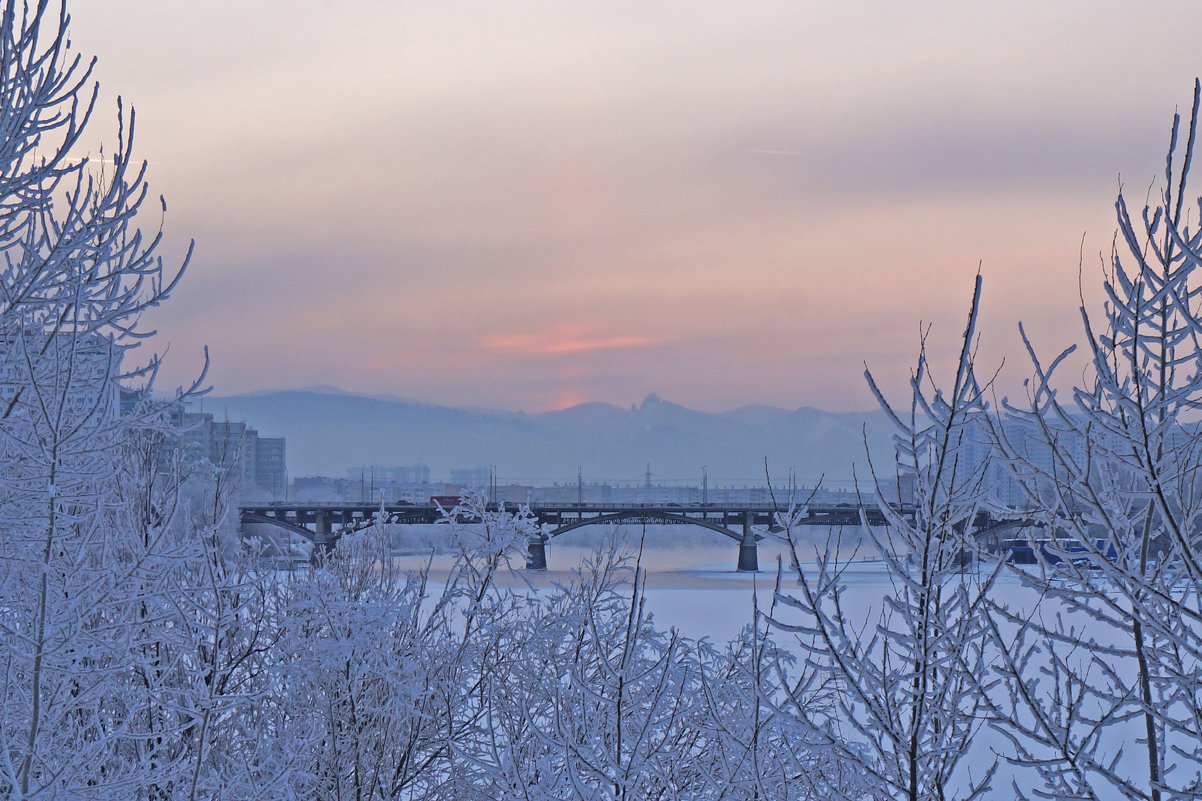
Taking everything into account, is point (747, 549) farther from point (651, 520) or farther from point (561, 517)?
point (561, 517)

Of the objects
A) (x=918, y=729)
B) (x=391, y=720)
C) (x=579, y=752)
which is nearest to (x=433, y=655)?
(x=391, y=720)

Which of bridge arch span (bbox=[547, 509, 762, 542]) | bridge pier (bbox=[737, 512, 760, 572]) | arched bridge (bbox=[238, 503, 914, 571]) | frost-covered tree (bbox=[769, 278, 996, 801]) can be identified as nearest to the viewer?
frost-covered tree (bbox=[769, 278, 996, 801])

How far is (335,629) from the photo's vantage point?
31.5 feet

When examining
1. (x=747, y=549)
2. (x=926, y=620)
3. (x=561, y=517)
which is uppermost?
(x=926, y=620)

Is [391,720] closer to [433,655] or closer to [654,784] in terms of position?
[433,655]

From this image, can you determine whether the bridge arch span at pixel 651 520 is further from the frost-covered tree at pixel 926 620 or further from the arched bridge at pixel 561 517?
the frost-covered tree at pixel 926 620

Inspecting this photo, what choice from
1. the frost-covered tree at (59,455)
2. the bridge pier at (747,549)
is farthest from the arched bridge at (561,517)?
the frost-covered tree at (59,455)

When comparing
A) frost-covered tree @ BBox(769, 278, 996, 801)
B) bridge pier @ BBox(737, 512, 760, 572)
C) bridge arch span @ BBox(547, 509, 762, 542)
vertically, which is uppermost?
frost-covered tree @ BBox(769, 278, 996, 801)

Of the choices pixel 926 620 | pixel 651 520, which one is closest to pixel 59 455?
pixel 926 620

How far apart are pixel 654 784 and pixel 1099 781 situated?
15.4m

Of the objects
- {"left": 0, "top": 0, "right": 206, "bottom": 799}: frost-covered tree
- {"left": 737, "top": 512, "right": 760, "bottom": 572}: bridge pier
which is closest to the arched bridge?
{"left": 737, "top": 512, "right": 760, "bottom": 572}: bridge pier

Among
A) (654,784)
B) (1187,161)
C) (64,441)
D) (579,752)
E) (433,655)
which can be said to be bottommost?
(654,784)

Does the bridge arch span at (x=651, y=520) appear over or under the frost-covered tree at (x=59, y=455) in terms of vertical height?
under

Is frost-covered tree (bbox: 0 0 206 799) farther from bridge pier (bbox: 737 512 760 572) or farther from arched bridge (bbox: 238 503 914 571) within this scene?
bridge pier (bbox: 737 512 760 572)
